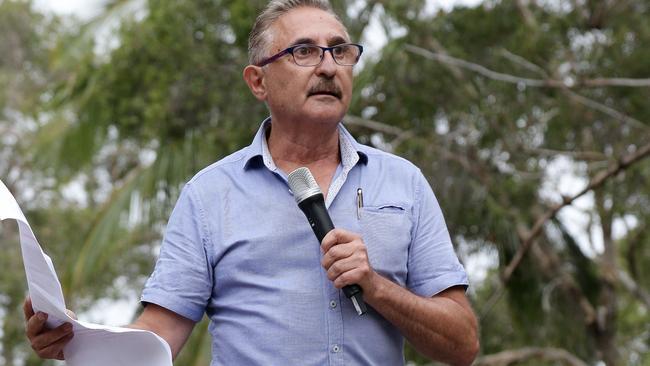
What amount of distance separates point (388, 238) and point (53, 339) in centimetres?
85

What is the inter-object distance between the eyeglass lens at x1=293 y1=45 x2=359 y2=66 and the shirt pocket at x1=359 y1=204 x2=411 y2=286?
403mm

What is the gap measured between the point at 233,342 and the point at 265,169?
48cm

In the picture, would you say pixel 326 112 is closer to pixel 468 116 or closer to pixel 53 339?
pixel 53 339

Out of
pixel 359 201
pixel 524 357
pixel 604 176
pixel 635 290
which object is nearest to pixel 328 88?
pixel 359 201

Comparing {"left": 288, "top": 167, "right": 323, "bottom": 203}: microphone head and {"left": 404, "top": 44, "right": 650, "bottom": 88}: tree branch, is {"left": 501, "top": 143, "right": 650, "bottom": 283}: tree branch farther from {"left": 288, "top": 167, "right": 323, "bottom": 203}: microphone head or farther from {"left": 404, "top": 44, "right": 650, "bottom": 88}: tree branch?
{"left": 288, "top": 167, "right": 323, "bottom": 203}: microphone head

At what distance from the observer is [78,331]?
2.86 m

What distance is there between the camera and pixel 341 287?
2787 mm

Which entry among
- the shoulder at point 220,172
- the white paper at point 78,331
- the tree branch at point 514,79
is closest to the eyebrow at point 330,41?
the shoulder at point 220,172

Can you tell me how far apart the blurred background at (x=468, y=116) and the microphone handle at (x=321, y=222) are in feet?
25.3

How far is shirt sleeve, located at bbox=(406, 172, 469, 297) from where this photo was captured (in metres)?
3.09

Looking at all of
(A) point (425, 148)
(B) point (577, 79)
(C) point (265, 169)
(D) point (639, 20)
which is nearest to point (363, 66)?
(A) point (425, 148)

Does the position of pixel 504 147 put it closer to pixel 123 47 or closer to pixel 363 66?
pixel 363 66

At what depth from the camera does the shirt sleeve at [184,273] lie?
3.07m

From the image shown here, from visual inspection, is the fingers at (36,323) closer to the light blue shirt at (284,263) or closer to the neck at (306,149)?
the light blue shirt at (284,263)
